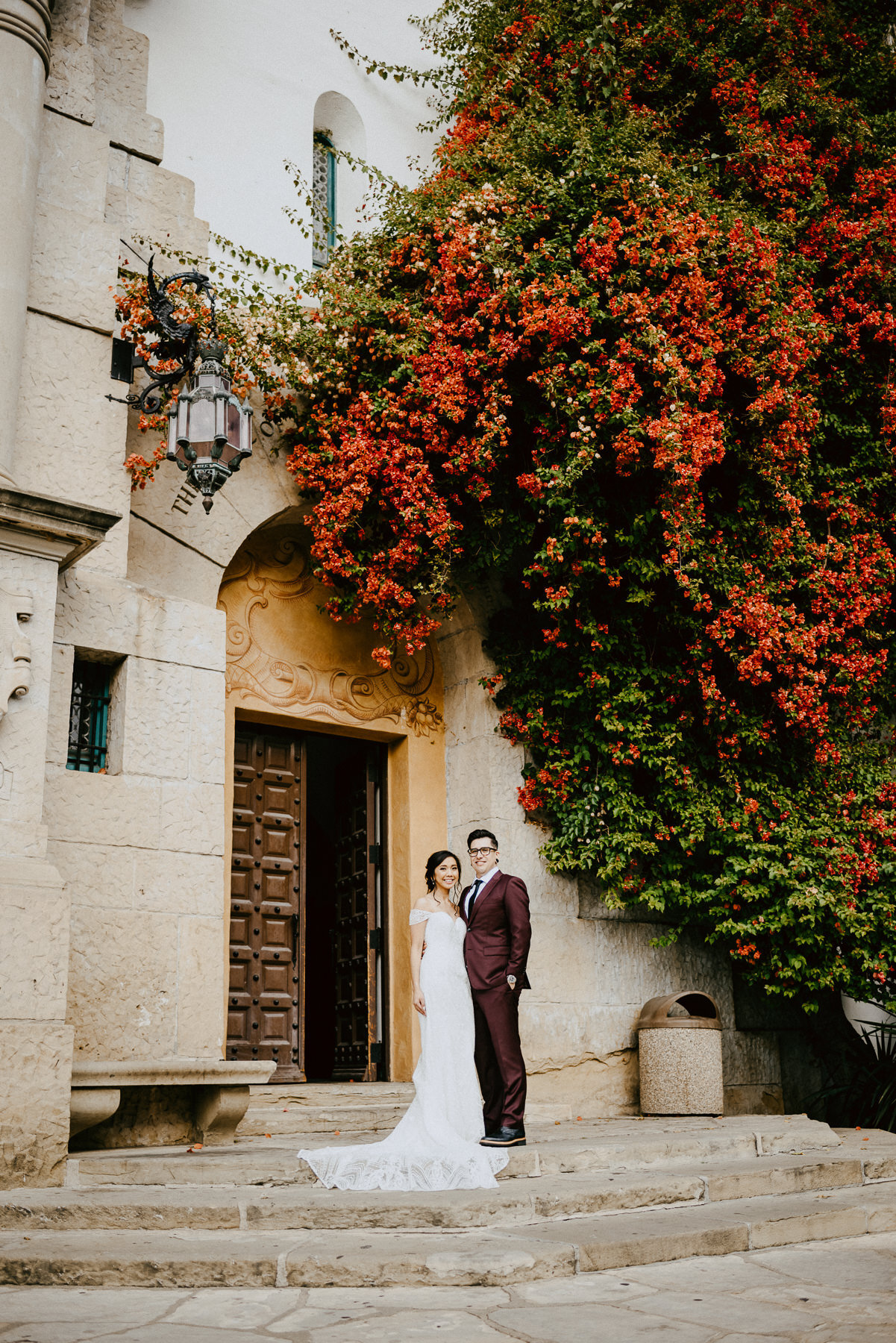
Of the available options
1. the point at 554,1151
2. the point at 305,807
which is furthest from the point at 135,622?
the point at 554,1151

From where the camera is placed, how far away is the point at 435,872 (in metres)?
6.54

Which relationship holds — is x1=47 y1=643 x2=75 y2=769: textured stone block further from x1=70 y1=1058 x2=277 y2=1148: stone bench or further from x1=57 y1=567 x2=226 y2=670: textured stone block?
x1=70 y1=1058 x2=277 y2=1148: stone bench

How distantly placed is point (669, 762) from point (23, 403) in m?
5.12

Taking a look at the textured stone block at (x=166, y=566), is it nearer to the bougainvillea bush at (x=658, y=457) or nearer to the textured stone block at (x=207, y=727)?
the textured stone block at (x=207, y=727)

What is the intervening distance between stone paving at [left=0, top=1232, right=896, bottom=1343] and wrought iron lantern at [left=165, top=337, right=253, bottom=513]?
170 inches

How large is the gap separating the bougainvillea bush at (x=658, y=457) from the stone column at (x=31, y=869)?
2395mm

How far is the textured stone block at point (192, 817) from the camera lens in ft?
23.3

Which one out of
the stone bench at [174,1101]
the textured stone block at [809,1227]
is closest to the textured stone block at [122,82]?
the stone bench at [174,1101]

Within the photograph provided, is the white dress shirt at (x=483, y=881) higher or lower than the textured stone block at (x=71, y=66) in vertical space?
lower

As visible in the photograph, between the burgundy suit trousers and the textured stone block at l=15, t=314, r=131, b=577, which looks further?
the textured stone block at l=15, t=314, r=131, b=577

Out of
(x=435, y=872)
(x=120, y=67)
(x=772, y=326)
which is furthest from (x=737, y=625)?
(x=120, y=67)

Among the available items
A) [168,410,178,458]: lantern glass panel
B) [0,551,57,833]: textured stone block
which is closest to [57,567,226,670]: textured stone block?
[0,551,57,833]: textured stone block

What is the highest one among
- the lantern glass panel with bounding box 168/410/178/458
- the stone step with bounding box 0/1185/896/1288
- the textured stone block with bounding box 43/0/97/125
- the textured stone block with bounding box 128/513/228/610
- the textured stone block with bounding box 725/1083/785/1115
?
the textured stone block with bounding box 43/0/97/125

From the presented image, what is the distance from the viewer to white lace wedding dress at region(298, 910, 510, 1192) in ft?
17.4
